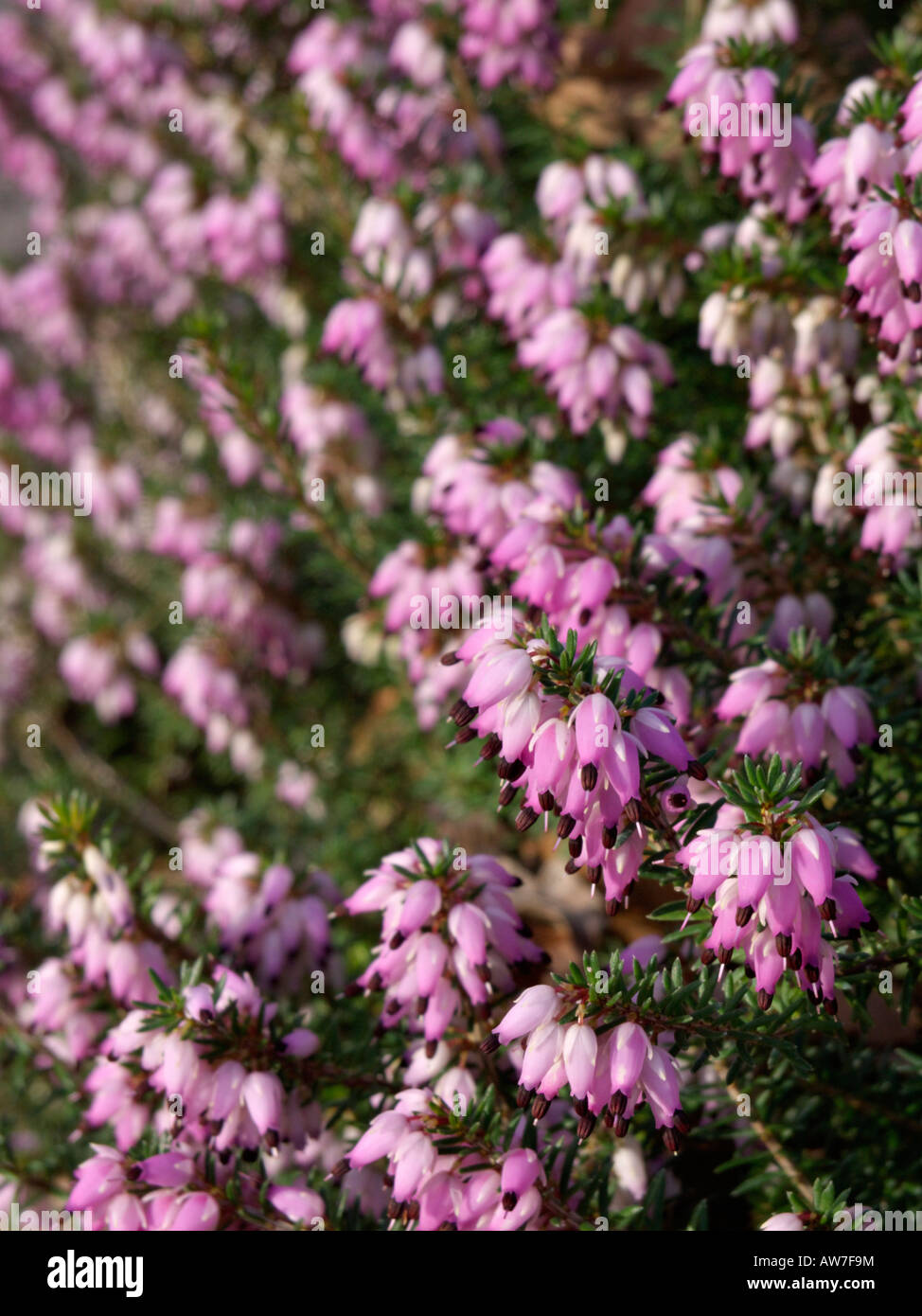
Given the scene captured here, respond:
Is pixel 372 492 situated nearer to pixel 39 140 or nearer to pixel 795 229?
pixel 795 229

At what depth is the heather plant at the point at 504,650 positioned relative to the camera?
2242 millimetres

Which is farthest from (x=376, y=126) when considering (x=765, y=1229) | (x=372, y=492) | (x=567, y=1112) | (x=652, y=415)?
(x=765, y=1229)

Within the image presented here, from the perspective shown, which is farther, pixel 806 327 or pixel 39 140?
pixel 39 140

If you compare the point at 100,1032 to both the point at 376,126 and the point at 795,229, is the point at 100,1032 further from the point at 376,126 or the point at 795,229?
the point at 376,126

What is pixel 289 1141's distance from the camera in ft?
9.07

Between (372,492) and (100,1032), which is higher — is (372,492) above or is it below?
above

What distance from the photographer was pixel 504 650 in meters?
2.18

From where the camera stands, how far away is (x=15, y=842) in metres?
6.00

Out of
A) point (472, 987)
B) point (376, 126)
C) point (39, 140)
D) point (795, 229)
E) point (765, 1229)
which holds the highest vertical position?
point (39, 140)

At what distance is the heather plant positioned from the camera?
2.24 m

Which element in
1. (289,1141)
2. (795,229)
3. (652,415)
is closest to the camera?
(289,1141)

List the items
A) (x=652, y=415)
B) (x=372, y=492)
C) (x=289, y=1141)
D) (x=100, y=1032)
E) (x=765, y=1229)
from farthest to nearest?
(x=372, y=492)
(x=652, y=415)
(x=100, y=1032)
(x=289, y=1141)
(x=765, y=1229)

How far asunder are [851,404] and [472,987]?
242cm

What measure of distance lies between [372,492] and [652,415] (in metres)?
1.44
